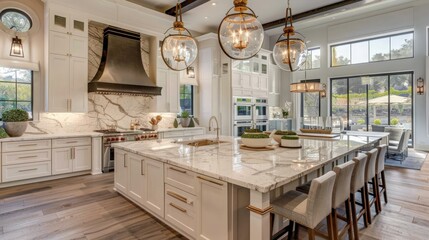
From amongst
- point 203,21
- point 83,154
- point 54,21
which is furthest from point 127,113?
point 203,21

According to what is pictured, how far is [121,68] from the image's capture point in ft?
18.2

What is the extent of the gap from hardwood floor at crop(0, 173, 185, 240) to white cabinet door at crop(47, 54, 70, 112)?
1.59m

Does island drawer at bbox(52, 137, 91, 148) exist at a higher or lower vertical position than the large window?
lower

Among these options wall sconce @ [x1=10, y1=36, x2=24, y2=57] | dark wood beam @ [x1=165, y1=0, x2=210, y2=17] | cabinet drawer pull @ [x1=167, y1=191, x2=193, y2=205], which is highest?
dark wood beam @ [x1=165, y1=0, x2=210, y2=17]

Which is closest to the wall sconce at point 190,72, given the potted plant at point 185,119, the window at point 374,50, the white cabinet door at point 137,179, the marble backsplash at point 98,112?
the potted plant at point 185,119

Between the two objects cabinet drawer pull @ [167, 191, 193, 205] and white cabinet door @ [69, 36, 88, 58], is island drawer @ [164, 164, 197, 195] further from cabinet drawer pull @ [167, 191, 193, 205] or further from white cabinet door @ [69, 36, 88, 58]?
white cabinet door @ [69, 36, 88, 58]

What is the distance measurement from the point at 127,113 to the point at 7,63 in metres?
2.55

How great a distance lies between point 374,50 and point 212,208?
899 centimetres

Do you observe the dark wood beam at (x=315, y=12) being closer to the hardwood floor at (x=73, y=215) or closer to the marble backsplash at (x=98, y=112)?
the marble backsplash at (x=98, y=112)

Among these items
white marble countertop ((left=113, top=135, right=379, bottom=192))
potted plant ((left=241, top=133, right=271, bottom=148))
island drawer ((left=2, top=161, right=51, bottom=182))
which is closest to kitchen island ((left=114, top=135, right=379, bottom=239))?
white marble countertop ((left=113, top=135, right=379, bottom=192))

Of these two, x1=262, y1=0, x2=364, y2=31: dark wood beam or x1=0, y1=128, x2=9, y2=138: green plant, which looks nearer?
x1=0, y1=128, x2=9, y2=138: green plant

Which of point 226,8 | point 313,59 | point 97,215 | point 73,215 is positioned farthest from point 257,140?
point 313,59

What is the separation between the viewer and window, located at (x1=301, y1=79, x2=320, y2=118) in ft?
31.0

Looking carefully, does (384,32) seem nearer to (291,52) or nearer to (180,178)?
(291,52)
